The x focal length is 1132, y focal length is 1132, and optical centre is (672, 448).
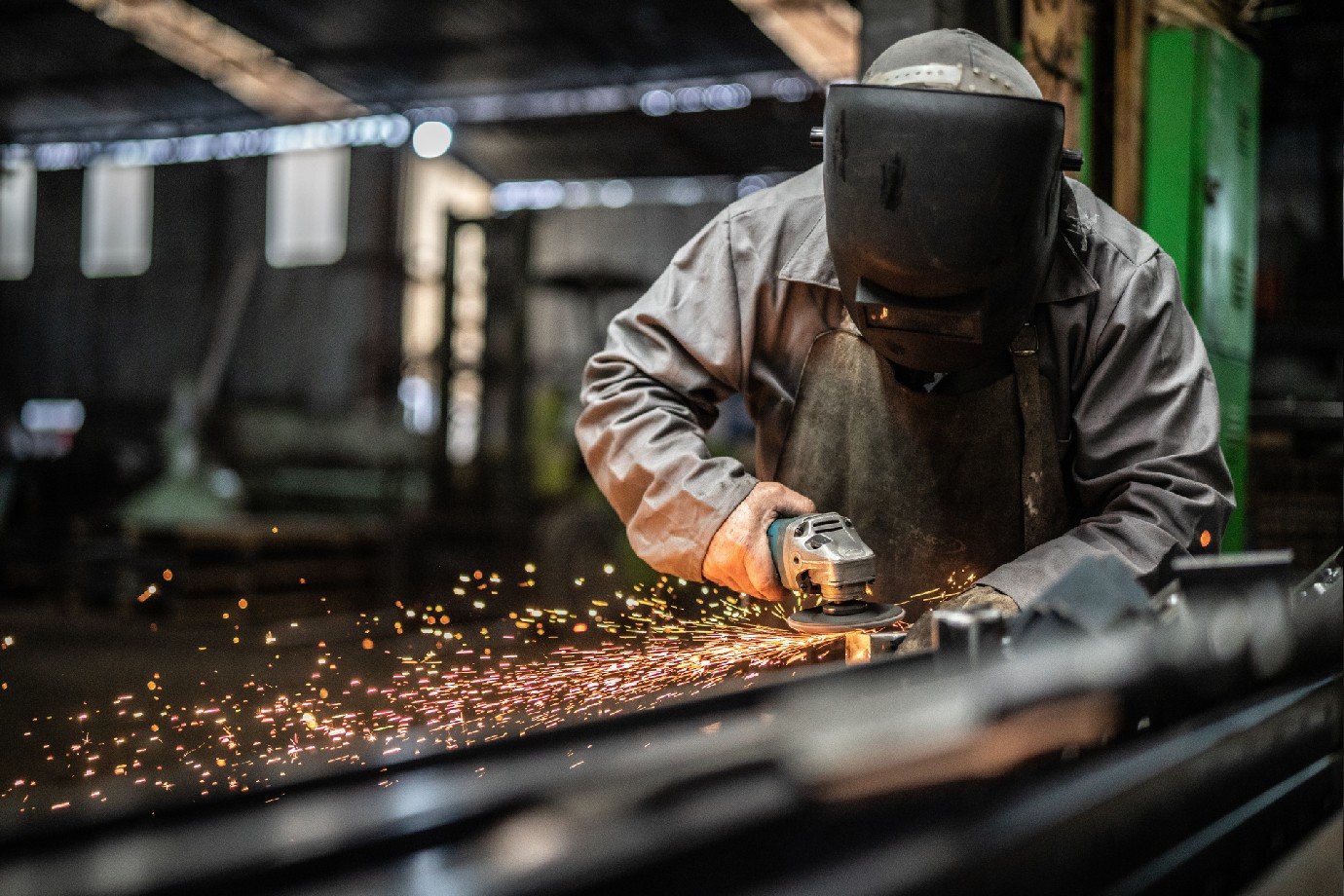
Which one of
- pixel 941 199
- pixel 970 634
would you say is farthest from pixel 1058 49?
pixel 970 634

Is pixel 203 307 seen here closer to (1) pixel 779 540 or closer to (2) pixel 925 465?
(2) pixel 925 465

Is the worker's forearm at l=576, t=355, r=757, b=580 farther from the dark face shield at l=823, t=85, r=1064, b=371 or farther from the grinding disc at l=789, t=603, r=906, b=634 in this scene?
the dark face shield at l=823, t=85, r=1064, b=371

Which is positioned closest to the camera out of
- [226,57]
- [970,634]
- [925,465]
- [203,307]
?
[970,634]

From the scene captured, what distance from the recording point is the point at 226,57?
37.1 feet

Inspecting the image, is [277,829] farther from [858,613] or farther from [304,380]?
[304,380]

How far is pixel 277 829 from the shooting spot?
0.53m

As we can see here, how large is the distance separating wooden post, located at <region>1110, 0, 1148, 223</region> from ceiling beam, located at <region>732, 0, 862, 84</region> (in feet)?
23.3

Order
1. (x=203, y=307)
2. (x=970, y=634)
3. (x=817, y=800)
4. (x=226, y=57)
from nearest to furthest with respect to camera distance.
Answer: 1. (x=817, y=800)
2. (x=970, y=634)
3. (x=226, y=57)
4. (x=203, y=307)

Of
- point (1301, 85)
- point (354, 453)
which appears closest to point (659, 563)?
point (1301, 85)

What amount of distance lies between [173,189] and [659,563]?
13.5 metres

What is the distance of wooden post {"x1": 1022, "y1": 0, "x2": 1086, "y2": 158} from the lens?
1.99 meters

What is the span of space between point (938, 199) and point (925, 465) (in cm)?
58

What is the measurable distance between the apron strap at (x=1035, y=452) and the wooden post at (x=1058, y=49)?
540 millimetres

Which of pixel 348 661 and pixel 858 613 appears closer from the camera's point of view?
pixel 858 613
